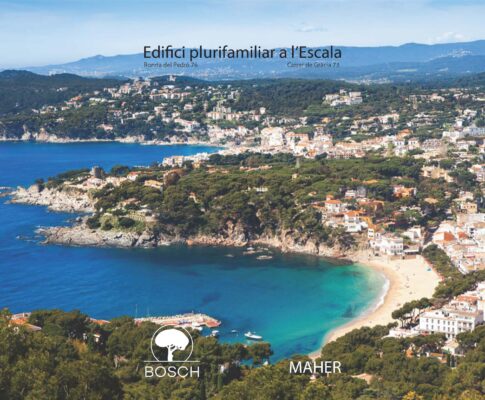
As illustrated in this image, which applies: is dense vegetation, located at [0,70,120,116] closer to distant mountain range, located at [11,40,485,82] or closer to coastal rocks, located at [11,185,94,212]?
distant mountain range, located at [11,40,485,82]

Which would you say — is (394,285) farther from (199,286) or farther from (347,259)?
(199,286)

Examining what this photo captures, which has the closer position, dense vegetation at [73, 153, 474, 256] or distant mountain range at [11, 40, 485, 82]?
dense vegetation at [73, 153, 474, 256]

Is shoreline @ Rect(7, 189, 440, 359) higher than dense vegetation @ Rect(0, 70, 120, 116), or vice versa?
dense vegetation @ Rect(0, 70, 120, 116)

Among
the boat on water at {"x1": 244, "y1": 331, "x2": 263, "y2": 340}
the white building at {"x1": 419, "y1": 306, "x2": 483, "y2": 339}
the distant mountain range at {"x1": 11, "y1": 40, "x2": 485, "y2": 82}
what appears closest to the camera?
the white building at {"x1": 419, "y1": 306, "x2": 483, "y2": 339}

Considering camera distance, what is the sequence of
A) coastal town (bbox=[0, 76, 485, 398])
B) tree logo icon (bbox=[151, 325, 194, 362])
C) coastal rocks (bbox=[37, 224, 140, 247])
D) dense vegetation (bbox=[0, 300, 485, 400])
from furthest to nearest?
coastal rocks (bbox=[37, 224, 140, 247]) → coastal town (bbox=[0, 76, 485, 398]) → tree logo icon (bbox=[151, 325, 194, 362]) → dense vegetation (bbox=[0, 300, 485, 400])

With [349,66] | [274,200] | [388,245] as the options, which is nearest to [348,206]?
[274,200]

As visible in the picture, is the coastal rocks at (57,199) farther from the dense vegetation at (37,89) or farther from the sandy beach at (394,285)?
the dense vegetation at (37,89)

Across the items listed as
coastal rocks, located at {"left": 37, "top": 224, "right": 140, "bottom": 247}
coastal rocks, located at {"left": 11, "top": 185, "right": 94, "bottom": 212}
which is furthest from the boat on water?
coastal rocks, located at {"left": 11, "top": 185, "right": 94, "bottom": 212}
